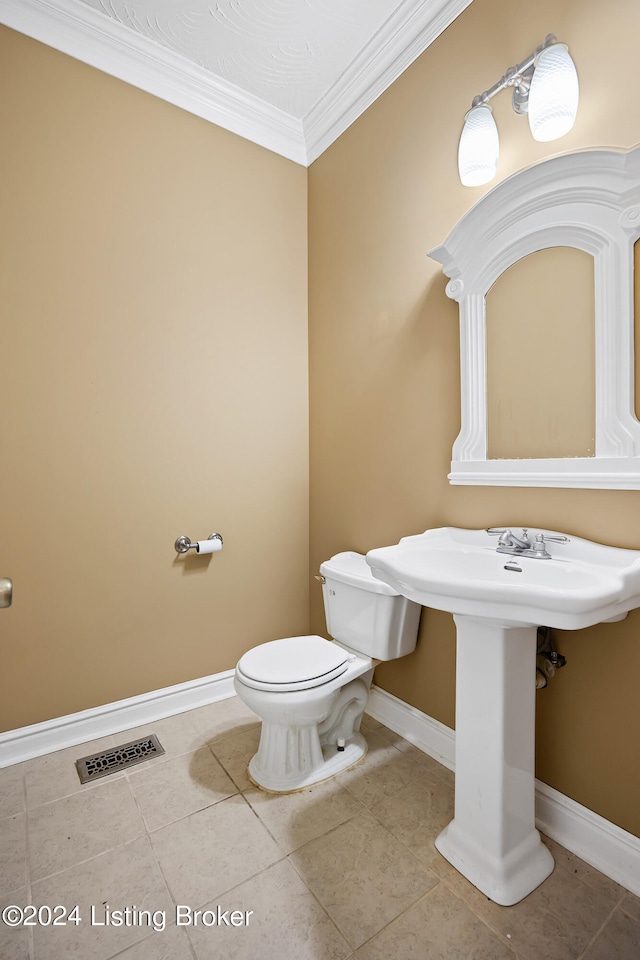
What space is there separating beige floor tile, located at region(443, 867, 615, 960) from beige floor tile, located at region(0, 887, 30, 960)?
1.02 metres

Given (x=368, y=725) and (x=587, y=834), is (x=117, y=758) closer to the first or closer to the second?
(x=368, y=725)

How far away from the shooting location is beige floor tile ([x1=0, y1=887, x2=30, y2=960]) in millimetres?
1059

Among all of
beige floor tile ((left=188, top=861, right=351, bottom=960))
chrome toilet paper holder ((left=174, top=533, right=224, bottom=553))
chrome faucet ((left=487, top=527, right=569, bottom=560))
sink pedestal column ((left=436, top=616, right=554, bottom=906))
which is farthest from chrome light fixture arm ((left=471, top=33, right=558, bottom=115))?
beige floor tile ((left=188, top=861, right=351, bottom=960))

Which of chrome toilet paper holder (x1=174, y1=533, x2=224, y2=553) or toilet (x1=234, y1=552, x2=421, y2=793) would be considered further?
chrome toilet paper holder (x1=174, y1=533, x2=224, y2=553)

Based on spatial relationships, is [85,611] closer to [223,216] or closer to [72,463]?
[72,463]


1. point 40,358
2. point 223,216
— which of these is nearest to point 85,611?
point 40,358

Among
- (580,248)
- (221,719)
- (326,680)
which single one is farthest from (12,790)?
(580,248)

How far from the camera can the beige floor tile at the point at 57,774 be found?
5.11ft

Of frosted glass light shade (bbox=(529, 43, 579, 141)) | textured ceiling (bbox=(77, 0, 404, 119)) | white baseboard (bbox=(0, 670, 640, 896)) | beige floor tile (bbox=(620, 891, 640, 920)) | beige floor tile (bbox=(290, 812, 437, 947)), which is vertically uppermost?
textured ceiling (bbox=(77, 0, 404, 119))

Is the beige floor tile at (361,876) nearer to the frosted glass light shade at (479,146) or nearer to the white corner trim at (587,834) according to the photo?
the white corner trim at (587,834)

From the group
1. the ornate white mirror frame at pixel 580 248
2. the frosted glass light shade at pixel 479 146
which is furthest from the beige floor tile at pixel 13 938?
the frosted glass light shade at pixel 479 146

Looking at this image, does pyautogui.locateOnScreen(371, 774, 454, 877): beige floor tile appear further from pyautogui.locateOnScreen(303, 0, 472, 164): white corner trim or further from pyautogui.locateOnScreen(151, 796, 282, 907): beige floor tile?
pyautogui.locateOnScreen(303, 0, 472, 164): white corner trim

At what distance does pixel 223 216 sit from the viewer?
2137 mm

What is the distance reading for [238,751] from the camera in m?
1.78
